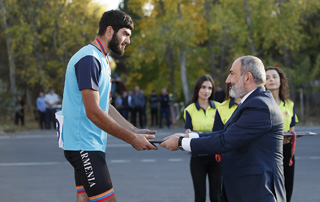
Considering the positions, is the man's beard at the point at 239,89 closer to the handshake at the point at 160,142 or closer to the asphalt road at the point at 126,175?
the handshake at the point at 160,142

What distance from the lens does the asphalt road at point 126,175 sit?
8242 millimetres

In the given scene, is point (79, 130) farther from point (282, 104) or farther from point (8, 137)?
point (8, 137)

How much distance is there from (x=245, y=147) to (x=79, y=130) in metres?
1.29

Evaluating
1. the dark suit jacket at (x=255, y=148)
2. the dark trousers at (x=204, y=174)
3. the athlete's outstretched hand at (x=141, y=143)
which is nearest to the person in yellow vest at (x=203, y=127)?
the dark trousers at (x=204, y=174)

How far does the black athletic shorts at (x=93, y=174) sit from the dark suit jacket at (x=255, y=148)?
0.89m

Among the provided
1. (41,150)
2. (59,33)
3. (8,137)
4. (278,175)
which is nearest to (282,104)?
(278,175)

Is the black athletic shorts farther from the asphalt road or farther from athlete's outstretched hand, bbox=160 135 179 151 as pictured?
the asphalt road

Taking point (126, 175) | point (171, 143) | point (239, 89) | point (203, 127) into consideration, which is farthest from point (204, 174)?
point (126, 175)

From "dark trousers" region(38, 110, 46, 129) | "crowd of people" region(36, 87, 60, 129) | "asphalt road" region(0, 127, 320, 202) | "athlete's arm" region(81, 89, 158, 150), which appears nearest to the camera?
"athlete's arm" region(81, 89, 158, 150)

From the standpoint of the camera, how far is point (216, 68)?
1374 inches

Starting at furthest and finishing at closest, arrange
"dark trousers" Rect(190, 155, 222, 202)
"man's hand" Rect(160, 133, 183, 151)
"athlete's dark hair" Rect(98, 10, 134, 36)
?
"dark trousers" Rect(190, 155, 222, 202) < "athlete's dark hair" Rect(98, 10, 134, 36) < "man's hand" Rect(160, 133, 183, 151)

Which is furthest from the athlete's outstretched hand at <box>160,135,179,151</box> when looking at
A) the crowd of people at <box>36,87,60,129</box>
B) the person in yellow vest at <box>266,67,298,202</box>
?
the crowd of people at <box>36,87,60,129</box>

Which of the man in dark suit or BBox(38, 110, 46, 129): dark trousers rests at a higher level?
the man in dark suit

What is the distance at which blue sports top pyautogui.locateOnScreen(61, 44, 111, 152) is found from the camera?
4094 mm
